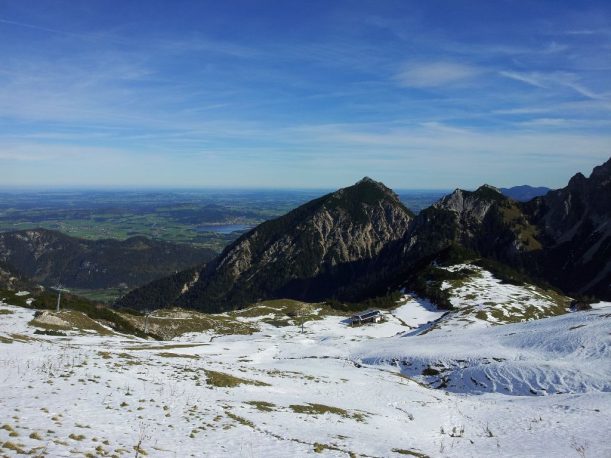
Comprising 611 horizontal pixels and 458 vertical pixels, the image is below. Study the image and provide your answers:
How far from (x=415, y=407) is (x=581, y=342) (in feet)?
94.6

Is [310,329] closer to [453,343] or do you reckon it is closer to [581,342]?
[453,343]

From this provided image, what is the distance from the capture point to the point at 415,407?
36688mm

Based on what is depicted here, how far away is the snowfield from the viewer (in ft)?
62.7

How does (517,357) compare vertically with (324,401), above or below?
below

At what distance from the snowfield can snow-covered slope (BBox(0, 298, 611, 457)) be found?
0.36 feet

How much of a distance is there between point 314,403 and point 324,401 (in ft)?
6.54

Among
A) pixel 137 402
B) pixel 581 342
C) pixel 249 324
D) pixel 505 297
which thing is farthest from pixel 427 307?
pixel 137 402

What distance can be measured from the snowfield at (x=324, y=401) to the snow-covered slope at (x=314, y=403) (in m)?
0.11

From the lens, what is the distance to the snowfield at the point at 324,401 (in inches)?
753

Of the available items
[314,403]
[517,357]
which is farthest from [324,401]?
[517,357]

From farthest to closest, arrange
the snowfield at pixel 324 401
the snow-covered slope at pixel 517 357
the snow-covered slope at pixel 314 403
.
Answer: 1. the snow-covered slope at pixel 517 357
2. the snowfield at pixel 324 401
3. the snow-covered slope at pixel 314 403

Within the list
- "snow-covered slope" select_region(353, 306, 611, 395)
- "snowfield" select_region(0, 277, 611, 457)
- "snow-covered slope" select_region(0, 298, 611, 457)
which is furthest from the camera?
"snow-covered slope" select_region(353, 306, 611, 395)

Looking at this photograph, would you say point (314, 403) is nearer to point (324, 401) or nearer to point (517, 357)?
point (324, 401)

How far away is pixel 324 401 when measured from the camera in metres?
34.8
